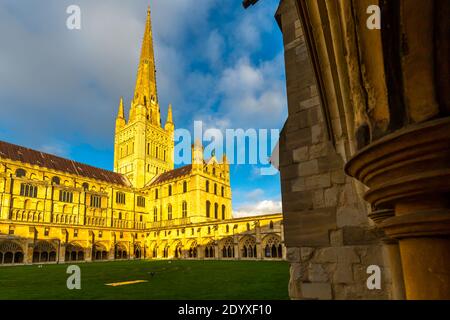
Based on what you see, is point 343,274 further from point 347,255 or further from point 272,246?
point 272,246

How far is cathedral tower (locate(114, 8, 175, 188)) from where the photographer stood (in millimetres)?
64250

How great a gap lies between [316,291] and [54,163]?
5377cm

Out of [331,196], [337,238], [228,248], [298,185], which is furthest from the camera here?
[228,248]

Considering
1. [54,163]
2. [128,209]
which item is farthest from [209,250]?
[54,163]

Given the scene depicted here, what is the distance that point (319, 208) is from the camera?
13.0 ft

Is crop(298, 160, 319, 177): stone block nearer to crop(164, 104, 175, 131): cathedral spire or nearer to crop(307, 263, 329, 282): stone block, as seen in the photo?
crop(307, 263, 329, 282): stone block

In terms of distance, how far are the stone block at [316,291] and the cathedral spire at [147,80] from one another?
2699 inches

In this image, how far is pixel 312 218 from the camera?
4.00 meters

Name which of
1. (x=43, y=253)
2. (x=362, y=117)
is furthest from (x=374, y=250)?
(x=43, y=253)

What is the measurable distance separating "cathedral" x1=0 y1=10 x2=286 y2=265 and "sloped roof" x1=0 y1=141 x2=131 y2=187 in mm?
169

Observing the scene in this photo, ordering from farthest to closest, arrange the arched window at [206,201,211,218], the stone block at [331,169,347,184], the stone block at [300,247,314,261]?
the arched window at [206,201,211,218], the stone block at [300,247,314,261], the stone block at [331,169,347,184]

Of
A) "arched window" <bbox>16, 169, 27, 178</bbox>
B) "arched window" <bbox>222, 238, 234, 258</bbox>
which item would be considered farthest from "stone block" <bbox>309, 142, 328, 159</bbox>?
"arched window" <bbox>16, 169, 27, 178</bbox>

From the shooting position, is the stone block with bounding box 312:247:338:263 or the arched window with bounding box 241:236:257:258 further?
the arched window with bounding box 241:236:257:258
